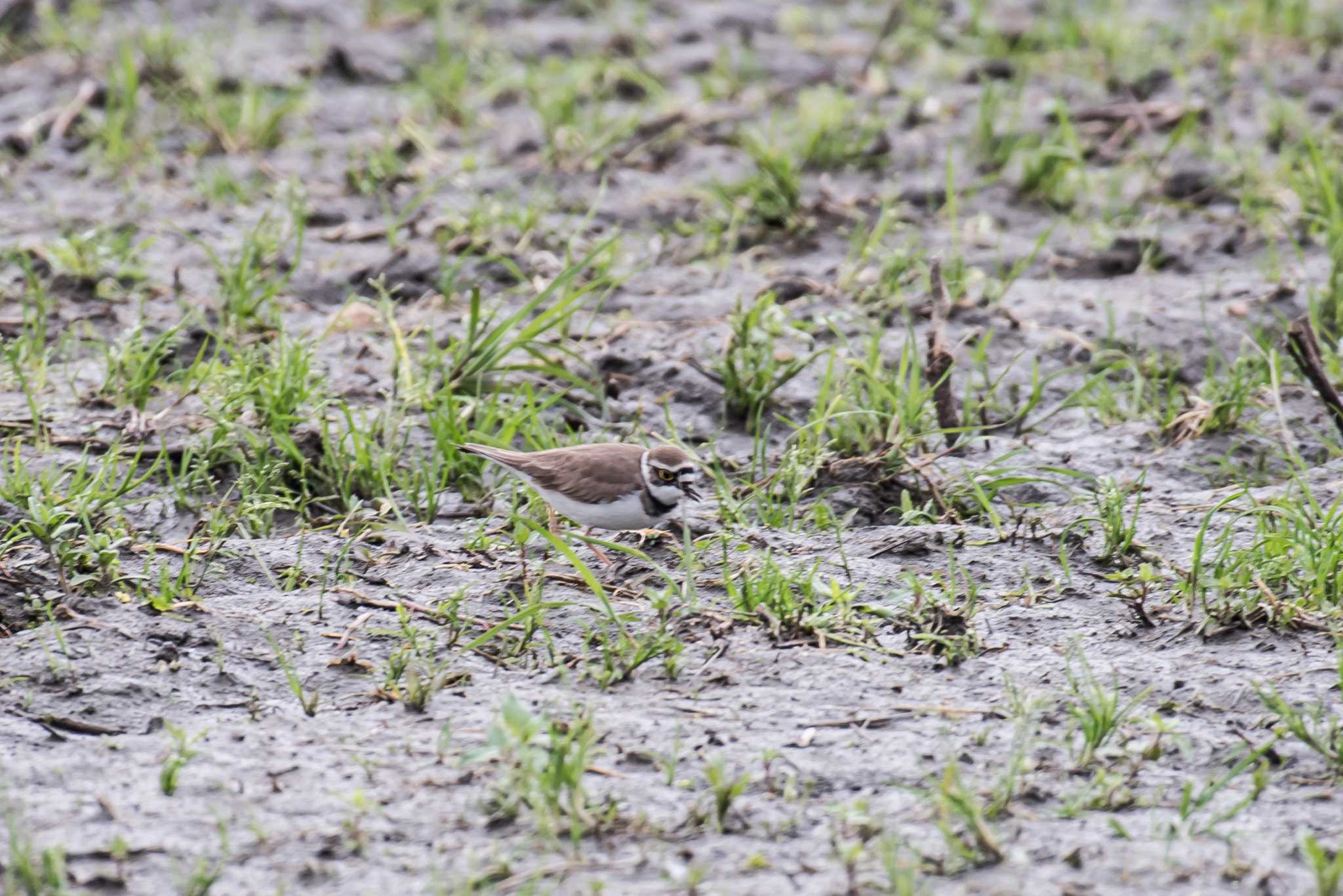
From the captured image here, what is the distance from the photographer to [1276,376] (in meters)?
5.86

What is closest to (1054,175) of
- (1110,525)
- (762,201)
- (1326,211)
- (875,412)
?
(1326,211)

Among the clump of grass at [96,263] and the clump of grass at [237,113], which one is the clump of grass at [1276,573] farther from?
the clump of grass at [237,113]

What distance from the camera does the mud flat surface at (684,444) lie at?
3.84 meters

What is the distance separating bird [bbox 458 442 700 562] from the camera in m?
5.09

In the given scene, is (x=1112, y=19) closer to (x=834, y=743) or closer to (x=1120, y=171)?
(x=1120, y=171)

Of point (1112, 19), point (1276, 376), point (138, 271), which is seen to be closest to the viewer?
point (1276, 376)

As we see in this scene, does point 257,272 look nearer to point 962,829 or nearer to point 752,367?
point 752,367

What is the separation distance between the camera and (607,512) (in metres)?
5.09

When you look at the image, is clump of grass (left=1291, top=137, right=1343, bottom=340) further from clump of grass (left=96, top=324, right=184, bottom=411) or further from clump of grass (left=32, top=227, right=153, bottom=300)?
clump of grass (left=32, top=227, right=153, bottom=300)

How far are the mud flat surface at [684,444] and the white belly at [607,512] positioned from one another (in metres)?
0.12

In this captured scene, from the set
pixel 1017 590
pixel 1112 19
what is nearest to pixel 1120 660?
pixel 1017 590

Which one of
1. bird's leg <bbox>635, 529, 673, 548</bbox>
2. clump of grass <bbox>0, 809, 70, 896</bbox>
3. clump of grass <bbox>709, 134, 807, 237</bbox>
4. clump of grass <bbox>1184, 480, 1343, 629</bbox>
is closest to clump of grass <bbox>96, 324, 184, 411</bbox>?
bird's leg <bbox>635, 529, 673, 548</bbox>

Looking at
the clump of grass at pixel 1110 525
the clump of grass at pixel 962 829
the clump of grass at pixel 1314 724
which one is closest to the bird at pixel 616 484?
the clump of grass at pixel 1110 525

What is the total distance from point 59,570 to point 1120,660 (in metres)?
3.24
